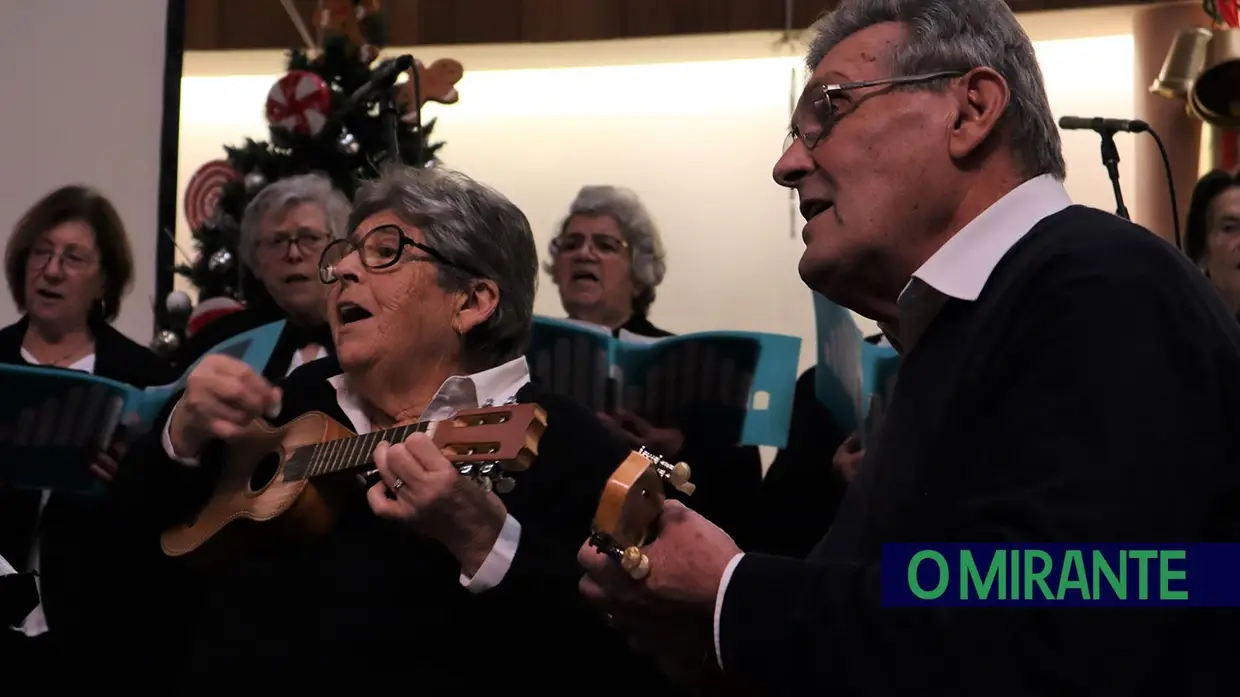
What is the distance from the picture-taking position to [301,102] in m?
4.27

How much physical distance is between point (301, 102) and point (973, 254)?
335cm

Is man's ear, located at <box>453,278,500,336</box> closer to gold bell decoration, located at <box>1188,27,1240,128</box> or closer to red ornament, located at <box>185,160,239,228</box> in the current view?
red ornament, located at <box>185,160,239,228</box>

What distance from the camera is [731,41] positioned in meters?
5.34

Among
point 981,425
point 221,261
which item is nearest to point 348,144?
point 221,261

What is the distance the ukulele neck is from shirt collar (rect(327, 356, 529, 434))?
0.38 ft

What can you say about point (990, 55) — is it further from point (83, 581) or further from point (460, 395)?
point (83, 581)

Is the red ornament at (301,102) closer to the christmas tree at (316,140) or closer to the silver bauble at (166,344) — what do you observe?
the christmas tree at (316,140)

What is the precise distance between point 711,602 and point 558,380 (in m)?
1.51

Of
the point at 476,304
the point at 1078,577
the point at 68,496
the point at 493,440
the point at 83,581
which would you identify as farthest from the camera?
the point at 68,496

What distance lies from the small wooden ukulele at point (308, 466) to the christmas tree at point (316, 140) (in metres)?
2.08

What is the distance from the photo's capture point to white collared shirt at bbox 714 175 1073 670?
48.4 inches

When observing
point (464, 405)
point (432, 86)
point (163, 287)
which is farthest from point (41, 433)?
point (163, 287)

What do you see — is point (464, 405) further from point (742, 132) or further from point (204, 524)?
point (742, 132)

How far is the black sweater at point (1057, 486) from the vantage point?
100 centimetres
